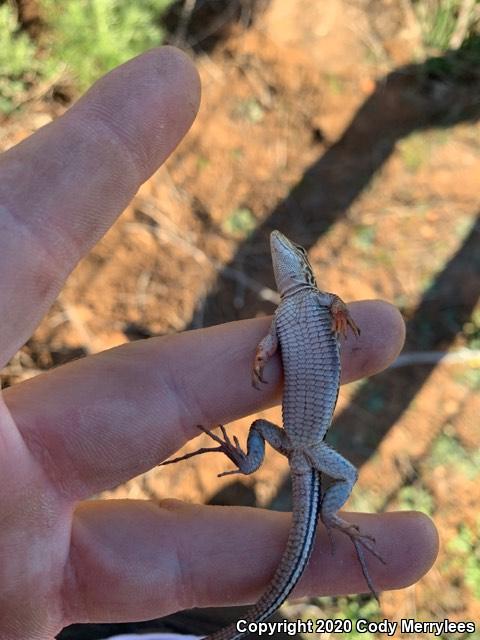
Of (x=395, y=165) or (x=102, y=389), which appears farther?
(x=395, y=165)

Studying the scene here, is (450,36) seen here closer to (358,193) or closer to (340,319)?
(358,193)

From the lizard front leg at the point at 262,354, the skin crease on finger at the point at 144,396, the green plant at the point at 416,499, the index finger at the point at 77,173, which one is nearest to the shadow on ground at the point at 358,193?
the green plant at the point at 416,499

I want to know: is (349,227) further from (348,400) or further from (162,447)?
(162,447)

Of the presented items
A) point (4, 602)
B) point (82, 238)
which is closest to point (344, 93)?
point (82, 238)

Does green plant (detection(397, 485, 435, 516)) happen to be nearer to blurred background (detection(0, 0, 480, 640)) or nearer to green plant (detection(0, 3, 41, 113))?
blurred background (detection(0, 0, 480, 640))

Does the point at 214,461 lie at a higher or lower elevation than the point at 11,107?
lower

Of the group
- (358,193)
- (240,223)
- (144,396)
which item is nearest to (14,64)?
(240,223)

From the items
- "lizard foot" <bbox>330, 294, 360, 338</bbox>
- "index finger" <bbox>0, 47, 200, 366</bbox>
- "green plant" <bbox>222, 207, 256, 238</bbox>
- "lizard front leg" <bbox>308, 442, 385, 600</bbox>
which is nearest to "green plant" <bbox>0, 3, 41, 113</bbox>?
"green plant" <bbox>222, 207, 256, 238</bbox>
